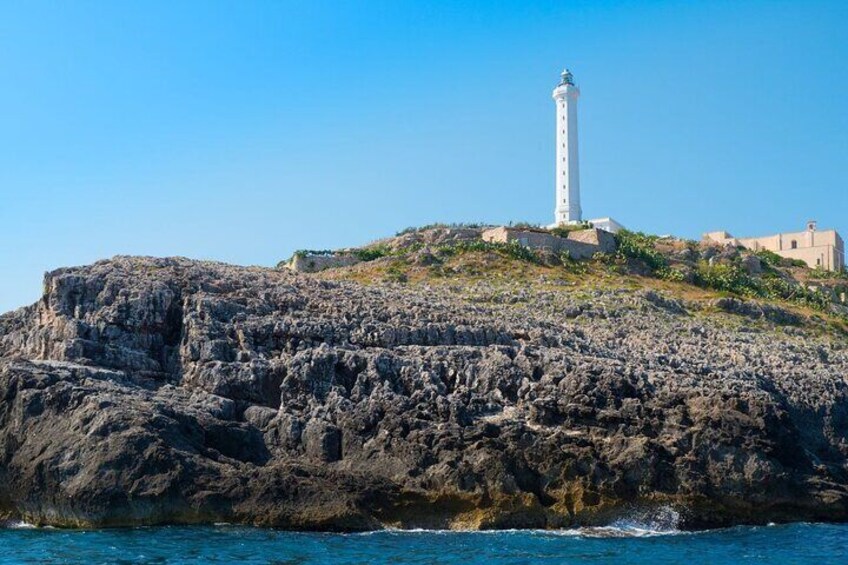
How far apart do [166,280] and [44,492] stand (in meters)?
12.0

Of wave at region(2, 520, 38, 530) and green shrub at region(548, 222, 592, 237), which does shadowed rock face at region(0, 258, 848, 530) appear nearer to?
wave at region(2, 520, 38, 530)

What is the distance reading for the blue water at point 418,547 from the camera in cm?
2994

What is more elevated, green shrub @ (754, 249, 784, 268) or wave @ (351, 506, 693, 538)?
green shrub @ (754, 249, 784, 268)

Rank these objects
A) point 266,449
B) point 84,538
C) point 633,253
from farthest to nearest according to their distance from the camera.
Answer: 1. point 633,253
2. point 266,449
3. point 84,538

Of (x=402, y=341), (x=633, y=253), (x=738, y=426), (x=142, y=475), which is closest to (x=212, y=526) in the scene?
(x=142, y=475)

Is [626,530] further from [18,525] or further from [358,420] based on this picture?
[18,525]

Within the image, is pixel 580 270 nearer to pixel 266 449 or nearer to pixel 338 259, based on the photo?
pixel 338 259

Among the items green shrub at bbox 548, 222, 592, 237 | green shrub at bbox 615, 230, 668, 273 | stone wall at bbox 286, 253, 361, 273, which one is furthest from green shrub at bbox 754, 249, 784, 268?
stone wall at bbox 286, 253, 361, 273

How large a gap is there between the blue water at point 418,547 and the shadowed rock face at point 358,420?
120 centimetres

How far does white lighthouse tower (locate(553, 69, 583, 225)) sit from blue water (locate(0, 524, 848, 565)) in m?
68.5

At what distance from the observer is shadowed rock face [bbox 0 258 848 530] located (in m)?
35.2

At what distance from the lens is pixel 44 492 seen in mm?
35688

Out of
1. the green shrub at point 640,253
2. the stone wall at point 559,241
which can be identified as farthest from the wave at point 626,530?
the green shrub at point 640,253

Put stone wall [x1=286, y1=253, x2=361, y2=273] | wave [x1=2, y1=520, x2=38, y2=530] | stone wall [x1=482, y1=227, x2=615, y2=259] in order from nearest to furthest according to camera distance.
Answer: wave [x1=2, y1=520, x2=38, y2=530] < stone wall [x1=286, y1=253, x2=361, y2=273] < stone wall [x1=482, y1=227, x2=615, y2=259]
